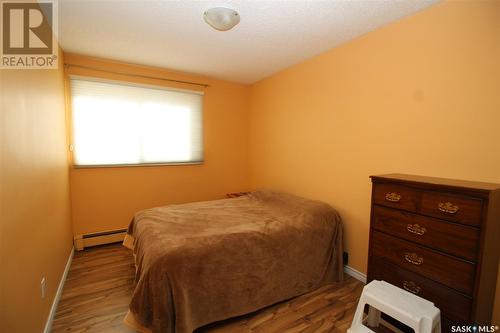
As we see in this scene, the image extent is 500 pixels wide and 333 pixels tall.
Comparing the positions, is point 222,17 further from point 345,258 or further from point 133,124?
point 345,258

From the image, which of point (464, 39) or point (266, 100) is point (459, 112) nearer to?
point (464, 39)

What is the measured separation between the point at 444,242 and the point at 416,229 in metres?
0.16

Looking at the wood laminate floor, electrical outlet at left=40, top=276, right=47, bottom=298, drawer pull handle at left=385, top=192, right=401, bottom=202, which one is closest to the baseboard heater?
the wood laminate floor

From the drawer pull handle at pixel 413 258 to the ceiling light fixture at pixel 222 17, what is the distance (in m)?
2.25

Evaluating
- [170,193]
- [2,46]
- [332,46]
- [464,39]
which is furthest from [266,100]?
[2,46]

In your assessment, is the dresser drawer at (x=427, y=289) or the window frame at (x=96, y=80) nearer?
the dresser drawer at (x=427, y=289)

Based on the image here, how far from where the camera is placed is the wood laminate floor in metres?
1.78

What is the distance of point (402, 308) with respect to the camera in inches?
53.1

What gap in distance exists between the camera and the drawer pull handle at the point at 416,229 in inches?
60.4

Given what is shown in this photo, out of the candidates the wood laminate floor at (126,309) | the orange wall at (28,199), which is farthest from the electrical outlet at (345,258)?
the orange wall at (28,199)

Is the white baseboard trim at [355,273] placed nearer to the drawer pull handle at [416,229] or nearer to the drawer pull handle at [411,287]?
the drawer pull handle at [411,287]

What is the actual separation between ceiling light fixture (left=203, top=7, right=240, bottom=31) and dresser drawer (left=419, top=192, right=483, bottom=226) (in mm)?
1956

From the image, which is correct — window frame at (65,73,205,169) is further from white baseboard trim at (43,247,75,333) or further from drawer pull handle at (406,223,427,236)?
drawer pull handle at (406,223,427,236)

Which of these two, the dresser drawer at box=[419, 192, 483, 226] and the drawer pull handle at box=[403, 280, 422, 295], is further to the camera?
the drawer pull handle at box=[403, 280, 422, 295]
